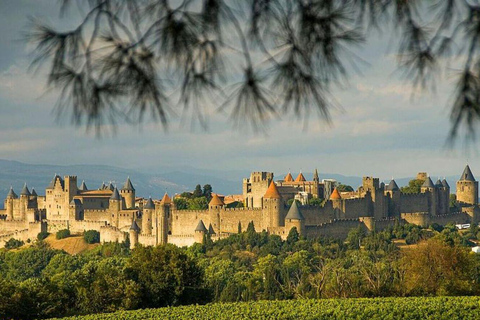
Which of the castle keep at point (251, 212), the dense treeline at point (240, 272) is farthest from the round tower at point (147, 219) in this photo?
the dense treeline at point (240, 272)

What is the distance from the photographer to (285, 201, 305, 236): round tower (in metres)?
52.2

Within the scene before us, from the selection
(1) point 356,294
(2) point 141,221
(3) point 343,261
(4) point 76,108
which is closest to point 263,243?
(3) point 343,261

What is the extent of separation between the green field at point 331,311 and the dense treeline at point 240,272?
14.2 ft

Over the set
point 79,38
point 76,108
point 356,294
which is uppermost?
point 79,38

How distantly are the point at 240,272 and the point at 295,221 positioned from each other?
365 inches

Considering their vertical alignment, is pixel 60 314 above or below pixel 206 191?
below

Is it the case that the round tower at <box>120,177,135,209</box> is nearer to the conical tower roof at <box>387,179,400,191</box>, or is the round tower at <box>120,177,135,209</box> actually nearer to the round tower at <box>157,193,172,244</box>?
the round tower at <box>157,193,172,244</box>

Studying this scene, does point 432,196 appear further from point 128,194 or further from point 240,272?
point 128,194

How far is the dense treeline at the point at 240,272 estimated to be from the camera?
27.9m

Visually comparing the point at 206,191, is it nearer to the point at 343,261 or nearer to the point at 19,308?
the point at 343,261

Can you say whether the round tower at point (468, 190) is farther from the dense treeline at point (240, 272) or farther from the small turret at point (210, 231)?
the small turret at point (210, 231)

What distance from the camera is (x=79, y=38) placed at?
16.5 feet

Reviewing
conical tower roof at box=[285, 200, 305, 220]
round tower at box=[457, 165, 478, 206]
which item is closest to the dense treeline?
conical tower roof at box=[285, 200, 305, 220]

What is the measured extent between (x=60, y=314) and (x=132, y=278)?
4.20 meters
